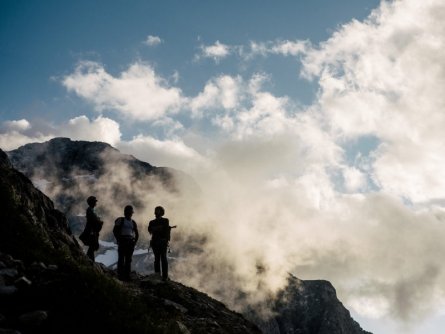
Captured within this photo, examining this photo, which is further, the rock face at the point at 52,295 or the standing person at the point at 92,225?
the standing person at the point at 92,225

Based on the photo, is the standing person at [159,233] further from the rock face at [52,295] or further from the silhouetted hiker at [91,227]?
the rock face at [52,295]

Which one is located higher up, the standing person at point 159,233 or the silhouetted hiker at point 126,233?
the standing person at point 159,233

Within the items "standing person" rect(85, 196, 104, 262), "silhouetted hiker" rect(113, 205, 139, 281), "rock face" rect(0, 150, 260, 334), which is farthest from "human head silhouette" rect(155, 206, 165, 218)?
"rock face" rect(0, 150, 260, 334)

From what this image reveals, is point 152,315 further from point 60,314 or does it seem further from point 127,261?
point 127,261

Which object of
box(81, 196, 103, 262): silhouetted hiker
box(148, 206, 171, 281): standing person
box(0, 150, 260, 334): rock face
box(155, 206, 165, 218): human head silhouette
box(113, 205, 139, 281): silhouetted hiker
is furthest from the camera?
box(148, 206, 171, 281): standing person

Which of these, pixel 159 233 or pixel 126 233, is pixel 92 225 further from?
pixel 159 233

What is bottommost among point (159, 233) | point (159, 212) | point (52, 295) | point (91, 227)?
point (52, 295)

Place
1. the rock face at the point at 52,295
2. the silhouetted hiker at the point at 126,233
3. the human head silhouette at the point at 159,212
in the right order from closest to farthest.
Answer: the rock face at the point at 52,295 → the silhouetted hiker at the point at 126,233 → the human head silhouette at the point at 159,212

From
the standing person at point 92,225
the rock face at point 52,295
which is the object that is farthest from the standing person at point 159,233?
the rock face at point 52,295

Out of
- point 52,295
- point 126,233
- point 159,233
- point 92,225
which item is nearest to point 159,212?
point 159,233

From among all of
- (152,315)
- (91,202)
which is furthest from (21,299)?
(91,202)

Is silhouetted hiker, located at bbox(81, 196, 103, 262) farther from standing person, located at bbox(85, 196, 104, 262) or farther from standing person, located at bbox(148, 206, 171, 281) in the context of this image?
standing person, located at bbox(148, 206, 171, 281)

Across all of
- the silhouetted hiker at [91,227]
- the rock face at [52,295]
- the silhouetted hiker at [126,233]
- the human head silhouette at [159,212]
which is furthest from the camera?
the human head silhouette at [159,212]

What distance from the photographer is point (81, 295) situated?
30.9 feet
